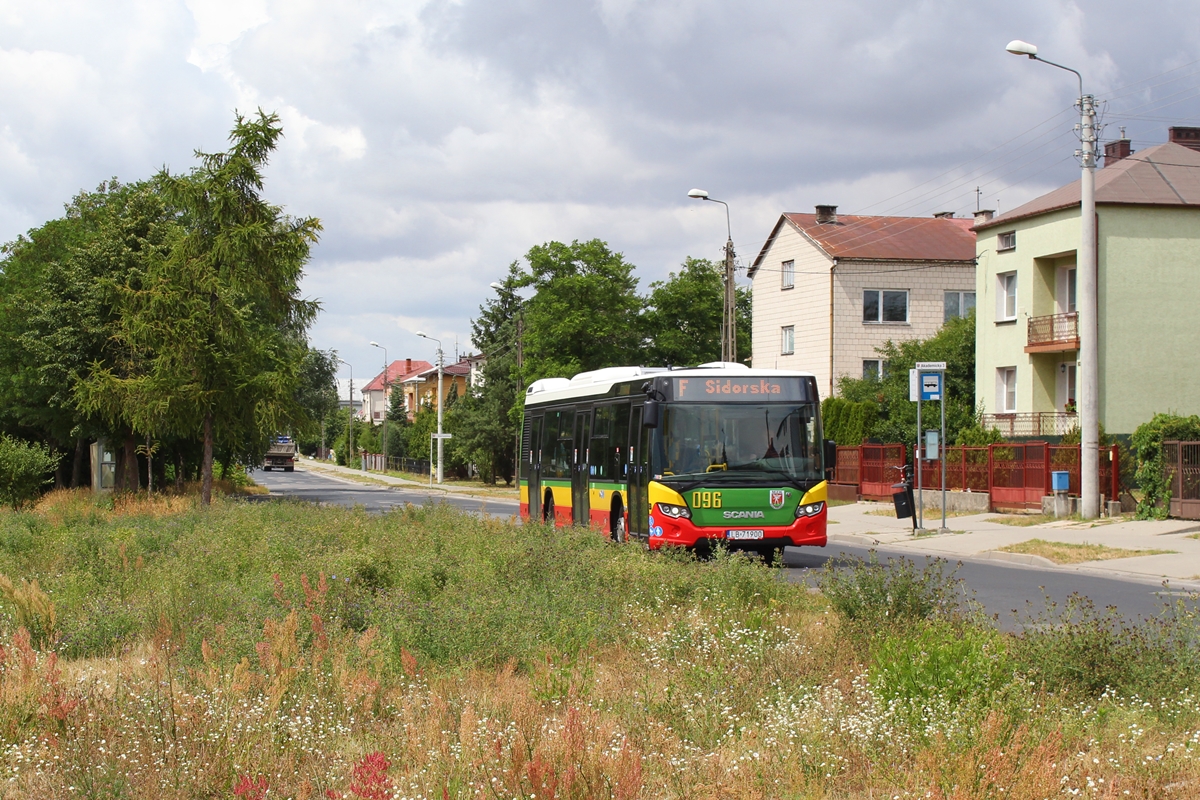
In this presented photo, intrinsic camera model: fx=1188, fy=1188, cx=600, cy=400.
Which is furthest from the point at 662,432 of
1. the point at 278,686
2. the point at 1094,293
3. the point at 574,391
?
the point at 1094,293

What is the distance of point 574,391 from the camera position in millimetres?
21500

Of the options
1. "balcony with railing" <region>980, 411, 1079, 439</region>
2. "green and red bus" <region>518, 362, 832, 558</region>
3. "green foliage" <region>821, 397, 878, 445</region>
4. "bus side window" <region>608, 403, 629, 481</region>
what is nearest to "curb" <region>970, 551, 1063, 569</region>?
"green and red bus" <region>518, 362, 832, 558</region>

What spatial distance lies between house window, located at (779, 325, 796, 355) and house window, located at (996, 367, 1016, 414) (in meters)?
15.1

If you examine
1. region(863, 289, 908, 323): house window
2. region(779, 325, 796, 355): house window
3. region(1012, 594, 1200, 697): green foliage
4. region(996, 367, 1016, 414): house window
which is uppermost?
region(863, 289, 908, 323): house window

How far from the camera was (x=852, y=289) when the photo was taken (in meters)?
51.8

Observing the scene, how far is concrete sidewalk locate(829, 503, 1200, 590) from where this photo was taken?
17406 mm

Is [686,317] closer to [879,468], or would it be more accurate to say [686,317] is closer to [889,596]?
[879,468]

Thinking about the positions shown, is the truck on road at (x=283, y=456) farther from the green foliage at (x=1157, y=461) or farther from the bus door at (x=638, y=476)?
the bus door at (x=638, y=476)

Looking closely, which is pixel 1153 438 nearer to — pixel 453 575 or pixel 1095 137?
pixel 1095 137

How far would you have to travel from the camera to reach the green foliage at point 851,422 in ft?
141

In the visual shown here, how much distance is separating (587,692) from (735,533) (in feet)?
31.8

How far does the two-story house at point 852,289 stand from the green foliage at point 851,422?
687 centimetres

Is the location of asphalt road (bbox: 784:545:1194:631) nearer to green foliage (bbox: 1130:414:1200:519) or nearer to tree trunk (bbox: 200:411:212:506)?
green foliage (bbox: 1130:414:1200:519)

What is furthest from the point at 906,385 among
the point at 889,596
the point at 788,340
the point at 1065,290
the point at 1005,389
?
the point at 889,596
